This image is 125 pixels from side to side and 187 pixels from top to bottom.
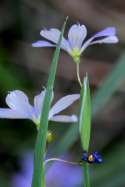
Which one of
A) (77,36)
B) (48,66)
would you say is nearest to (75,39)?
(77,36)

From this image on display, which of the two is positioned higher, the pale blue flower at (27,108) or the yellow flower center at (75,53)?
the yellow flower center at (75,53)

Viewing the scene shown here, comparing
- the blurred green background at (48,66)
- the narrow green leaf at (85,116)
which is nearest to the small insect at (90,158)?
the narrow green leaf at (85,116)

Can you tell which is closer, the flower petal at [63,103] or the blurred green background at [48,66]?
the flower petal at [63,103]

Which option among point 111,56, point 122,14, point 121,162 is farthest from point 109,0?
point 121,162

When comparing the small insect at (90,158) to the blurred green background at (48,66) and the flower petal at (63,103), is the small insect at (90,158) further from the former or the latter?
the blurred green background at (48,66)

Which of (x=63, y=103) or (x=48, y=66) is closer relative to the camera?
(x=63, y=103)

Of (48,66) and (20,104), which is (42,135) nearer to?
(20,104)

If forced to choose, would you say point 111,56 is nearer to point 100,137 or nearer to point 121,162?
point 100,137
